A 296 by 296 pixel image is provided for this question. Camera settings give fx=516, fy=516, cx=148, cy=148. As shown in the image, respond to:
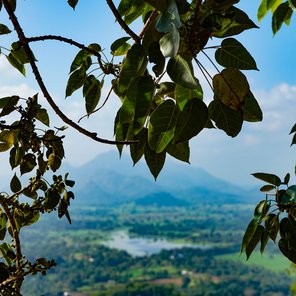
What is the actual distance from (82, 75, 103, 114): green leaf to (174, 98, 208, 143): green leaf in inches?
10.5

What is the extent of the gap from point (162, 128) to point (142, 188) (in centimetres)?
6889

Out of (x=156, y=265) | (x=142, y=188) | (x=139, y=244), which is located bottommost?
(x=156, y=265)

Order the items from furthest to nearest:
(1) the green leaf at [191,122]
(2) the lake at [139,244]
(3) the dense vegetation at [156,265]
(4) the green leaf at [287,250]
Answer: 1. (2) the lake at [139,244]
2. (3) the dense vegetation at [156,265]
3. (4) the green leaf at [287,250]
4. (1) the green leaf at [191,122]

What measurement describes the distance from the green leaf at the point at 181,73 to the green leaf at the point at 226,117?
0.35ft

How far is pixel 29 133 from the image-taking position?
2.30 feet

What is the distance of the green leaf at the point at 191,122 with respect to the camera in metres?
0.43

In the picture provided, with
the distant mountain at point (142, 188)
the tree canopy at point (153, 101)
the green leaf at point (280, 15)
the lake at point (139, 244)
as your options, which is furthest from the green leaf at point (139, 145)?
the distant mountain at point (142, 188)

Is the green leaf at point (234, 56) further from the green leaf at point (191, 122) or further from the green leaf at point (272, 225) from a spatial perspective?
the green leaf at point (272, 225)

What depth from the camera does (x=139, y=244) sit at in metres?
42.3

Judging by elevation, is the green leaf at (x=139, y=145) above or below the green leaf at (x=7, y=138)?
below

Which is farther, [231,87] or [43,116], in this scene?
[43,116]

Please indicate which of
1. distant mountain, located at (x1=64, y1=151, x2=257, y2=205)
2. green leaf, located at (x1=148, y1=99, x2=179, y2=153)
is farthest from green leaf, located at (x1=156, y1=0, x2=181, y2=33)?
distant mountain, located at (x1=64, y1=151, x2=257, y2=205)

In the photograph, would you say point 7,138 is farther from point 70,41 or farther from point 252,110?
Answer: point 252,110

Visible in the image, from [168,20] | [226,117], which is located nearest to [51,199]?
[226,117]
